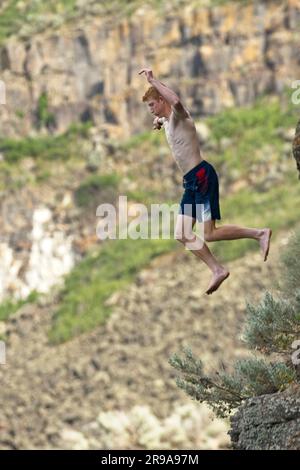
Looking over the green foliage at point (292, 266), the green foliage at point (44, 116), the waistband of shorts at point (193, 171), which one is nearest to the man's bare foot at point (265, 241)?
the waistband of shorts at point (193, 171)

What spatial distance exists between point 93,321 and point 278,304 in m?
35.4

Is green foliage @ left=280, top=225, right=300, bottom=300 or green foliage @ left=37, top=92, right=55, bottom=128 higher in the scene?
green foliage @ left=37, top=92, right=55, bottom=128

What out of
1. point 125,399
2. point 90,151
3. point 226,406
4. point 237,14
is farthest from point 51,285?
point 226,406

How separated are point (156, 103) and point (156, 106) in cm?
2

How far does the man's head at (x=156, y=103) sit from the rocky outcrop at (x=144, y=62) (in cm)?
4639

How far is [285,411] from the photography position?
10109 mm

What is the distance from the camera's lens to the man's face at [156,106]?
9.67m

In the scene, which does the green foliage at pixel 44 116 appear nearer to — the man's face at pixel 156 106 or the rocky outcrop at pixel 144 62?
the rocky outcrop at pixel 144 62

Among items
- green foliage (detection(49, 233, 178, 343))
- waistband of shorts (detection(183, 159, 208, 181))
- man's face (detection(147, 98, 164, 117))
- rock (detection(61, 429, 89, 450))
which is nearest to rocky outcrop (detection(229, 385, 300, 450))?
waistband of shorts (detection(183, 159, 208, 181))

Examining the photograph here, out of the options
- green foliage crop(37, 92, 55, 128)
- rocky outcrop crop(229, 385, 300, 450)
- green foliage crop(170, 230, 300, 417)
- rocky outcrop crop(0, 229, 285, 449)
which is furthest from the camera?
green foliage crop(37, 92, 55, 128)

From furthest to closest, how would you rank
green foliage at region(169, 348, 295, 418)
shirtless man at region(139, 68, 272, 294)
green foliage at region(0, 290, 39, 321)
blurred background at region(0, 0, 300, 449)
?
green foliage at region(0, 290, 39, 321)
blurred background at region(0, 0, 300, 449)
green foliage at region(169, 348, 295, 418)
shirtless man at region(139, 68, 272, 294)

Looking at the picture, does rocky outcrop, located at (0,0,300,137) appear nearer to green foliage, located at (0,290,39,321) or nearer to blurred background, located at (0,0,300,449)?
blurred background, located at (0,0,300,449)

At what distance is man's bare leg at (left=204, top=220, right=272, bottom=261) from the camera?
10062 mm
